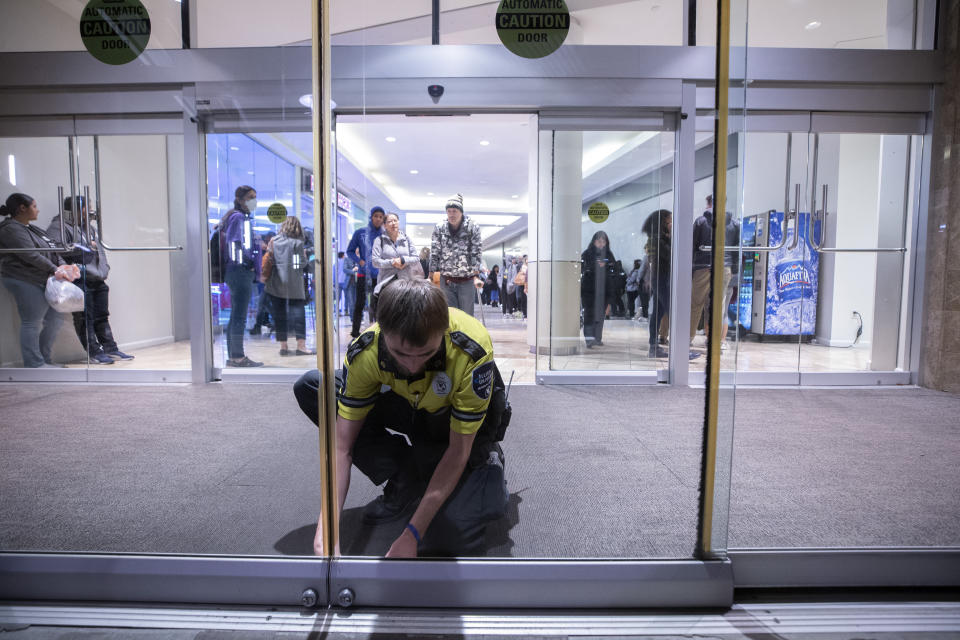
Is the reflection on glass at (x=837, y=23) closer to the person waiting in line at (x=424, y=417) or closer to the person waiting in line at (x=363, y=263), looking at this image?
the person waiting in line at (x=363, y=263)

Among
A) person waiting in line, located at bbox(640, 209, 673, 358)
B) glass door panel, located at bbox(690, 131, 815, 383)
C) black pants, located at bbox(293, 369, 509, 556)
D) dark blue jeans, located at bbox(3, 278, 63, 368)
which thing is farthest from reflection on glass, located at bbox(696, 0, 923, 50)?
dark blue jeans, located at bbox(3, 278, 63, 368)

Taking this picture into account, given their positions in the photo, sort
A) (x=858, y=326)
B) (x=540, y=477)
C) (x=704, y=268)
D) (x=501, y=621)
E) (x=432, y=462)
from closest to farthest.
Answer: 1. (x=501, y=621)
2. (x=704, y=268)
3. (x=432, y=462)
4. (x=540, y=477)
5. (x=858, y=326)

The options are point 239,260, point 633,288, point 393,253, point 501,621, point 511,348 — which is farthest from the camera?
point 511,348

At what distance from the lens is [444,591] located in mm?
1081

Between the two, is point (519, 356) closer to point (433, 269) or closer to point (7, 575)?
point (433, 269)

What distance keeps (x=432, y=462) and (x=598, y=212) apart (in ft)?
10.2

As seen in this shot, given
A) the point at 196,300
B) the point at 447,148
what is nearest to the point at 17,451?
the point at 196,300

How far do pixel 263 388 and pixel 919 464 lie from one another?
3716mm

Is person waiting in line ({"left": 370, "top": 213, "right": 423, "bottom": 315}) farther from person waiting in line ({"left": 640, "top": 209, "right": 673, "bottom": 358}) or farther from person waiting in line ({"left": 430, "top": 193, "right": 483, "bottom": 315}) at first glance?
person waiting in line ({"left": 640, "top": 209, "right": 673, "bottom": 358})

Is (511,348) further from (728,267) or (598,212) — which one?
(728,267)

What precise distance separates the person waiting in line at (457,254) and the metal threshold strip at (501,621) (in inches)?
117

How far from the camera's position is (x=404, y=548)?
1.15 m

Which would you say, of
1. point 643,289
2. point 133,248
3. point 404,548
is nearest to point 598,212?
point 643,289

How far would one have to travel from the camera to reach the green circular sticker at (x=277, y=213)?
3297 mm
